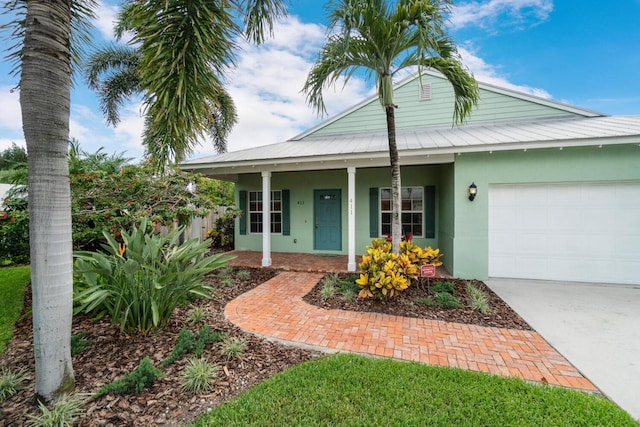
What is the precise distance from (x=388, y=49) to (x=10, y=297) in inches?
311

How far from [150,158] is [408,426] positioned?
3.82 m

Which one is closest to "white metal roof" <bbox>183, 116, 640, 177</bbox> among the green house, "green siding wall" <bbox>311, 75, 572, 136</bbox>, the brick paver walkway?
the green house

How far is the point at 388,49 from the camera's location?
15.5 feet

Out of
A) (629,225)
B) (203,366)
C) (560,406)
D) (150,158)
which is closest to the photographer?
(560,406)

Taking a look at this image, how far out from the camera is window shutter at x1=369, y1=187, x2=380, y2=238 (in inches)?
→ 338

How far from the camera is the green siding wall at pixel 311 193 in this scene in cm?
838

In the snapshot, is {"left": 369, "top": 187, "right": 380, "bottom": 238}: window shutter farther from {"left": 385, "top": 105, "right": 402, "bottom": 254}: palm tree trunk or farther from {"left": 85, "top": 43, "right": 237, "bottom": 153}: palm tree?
{"left": 85, "top": 43, "right": 237, "bottom": 153}: palm tree

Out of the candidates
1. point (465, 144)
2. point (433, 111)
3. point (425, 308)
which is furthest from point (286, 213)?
point (433, 111)

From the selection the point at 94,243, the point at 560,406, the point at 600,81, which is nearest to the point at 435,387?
the point at 560,406

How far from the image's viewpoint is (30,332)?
350 centimetres

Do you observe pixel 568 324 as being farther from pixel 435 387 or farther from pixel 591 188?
pixel 591 188

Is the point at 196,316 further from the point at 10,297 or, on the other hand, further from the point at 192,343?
the point at 10,297

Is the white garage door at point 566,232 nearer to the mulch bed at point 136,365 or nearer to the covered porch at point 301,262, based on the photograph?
the covered porch at point 301,262

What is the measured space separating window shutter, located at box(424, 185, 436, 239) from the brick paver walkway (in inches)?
184
